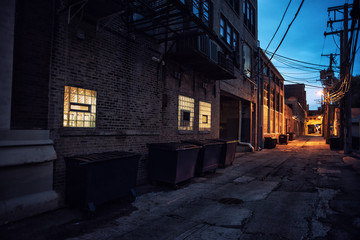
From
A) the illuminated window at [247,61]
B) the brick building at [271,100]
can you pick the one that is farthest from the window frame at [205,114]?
the brick building at [271,100]

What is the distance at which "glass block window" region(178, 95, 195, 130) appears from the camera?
967 cm

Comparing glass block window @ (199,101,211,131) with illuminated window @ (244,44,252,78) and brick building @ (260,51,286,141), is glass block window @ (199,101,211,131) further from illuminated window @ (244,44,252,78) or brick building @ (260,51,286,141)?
brick building @ (260,51,286,141)

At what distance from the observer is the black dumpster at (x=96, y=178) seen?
15.0 feet

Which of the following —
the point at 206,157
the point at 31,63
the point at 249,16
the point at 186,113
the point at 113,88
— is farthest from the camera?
the point at 249,16

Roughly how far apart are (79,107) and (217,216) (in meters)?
4.28

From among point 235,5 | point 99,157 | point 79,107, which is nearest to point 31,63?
point 79,107

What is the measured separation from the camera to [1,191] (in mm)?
4168

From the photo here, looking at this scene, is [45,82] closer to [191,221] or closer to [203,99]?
[191,221]

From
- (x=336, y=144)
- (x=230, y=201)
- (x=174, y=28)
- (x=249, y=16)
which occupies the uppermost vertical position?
(x=249, y=16)

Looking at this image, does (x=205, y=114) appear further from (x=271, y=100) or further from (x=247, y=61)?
(x=271, y=100)

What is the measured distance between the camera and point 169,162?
22.5ft

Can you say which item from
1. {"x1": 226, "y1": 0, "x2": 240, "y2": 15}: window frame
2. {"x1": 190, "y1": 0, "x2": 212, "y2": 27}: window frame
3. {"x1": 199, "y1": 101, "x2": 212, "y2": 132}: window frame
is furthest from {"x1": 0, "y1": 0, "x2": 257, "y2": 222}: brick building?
{"x1": 226, "y1": 0, "x2": 240, "y2": 15}: window frame

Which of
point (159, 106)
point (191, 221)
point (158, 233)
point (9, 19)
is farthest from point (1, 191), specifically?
point (159, 106)

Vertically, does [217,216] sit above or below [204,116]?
below
